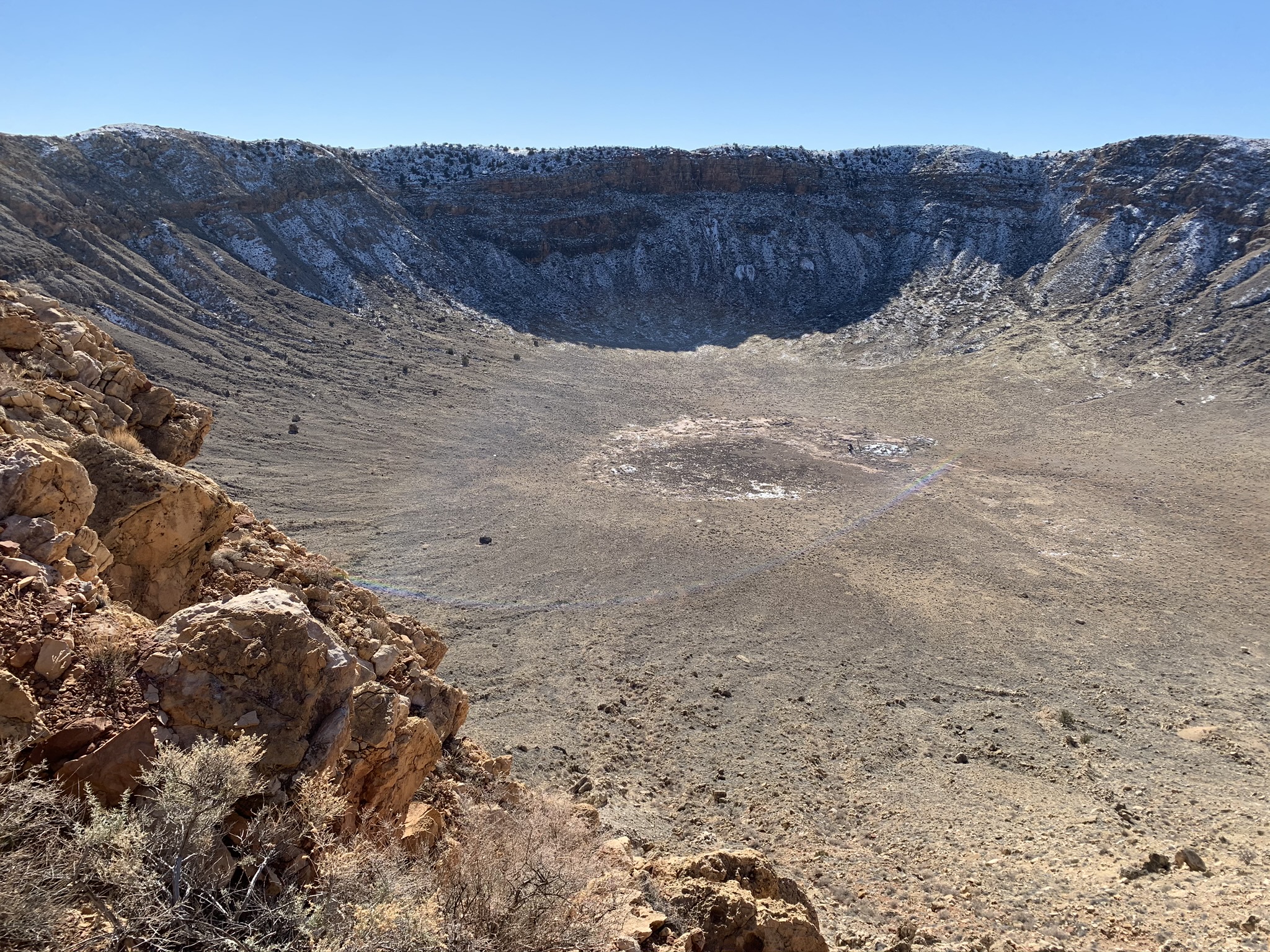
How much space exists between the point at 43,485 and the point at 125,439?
2518 mm

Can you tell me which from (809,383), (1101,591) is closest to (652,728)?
(1101,591)

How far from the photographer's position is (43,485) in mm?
5586

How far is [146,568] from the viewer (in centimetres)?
674

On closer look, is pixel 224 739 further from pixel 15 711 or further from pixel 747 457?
pixel 747 457

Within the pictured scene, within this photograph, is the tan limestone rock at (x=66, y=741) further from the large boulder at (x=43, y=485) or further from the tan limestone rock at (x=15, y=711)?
the large boulder at (x=43, y=485)

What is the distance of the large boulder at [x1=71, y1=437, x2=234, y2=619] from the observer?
6531 mm

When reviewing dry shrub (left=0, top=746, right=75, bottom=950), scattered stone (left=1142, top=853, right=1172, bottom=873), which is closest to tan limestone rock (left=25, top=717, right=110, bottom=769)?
dry shrub (left=0, top=746, right=75, bottom=950)

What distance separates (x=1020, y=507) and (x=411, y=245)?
35.5 meters

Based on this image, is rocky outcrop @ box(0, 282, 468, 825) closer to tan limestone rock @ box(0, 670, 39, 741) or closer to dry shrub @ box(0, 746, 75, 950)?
tan limestone rock @ box(0, 670, 39, 741)

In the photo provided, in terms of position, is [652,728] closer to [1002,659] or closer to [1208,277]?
Answer: [1002,659]

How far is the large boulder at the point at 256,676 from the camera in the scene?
4906 mm

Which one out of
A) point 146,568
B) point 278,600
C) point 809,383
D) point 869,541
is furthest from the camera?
point 809,383

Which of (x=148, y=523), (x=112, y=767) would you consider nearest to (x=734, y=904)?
(x=112, y=767)

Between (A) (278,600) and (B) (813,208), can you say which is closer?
(A) (278,600)
